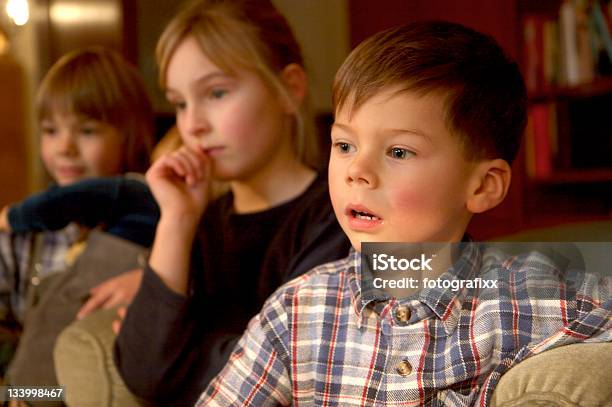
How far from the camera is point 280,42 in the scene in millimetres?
843

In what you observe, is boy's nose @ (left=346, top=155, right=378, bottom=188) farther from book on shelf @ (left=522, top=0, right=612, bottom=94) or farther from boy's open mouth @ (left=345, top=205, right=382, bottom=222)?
book on shelf @ (left=522, top=0, right=612, bottom=94)

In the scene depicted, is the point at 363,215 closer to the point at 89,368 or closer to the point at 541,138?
the point at 89,368

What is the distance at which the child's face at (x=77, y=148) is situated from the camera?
1126mm

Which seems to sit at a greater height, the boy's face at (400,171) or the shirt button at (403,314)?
the boy's face at (400,171)

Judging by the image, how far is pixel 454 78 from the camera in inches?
22.0

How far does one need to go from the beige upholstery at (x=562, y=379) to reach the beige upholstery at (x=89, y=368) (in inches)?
17.4

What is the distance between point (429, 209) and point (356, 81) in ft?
0.40

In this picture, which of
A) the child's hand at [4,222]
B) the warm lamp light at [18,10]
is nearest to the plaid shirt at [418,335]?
the child's hand at [4,222]

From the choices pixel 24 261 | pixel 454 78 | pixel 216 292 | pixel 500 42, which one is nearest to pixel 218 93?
pixel 216 292

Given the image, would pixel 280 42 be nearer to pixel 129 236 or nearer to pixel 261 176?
pixel 261 176

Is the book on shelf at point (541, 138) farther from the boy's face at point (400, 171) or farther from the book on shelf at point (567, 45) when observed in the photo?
the boy's face at point (400, 171)

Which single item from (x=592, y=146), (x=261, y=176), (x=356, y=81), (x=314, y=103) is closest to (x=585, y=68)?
(x=592, y=146)

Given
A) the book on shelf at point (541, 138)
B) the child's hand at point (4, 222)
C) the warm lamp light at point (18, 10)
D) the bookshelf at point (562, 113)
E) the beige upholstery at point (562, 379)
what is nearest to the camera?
the beige upholstery at point (562, 379)

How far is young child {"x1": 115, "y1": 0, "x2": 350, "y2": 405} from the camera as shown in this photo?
75 cm
